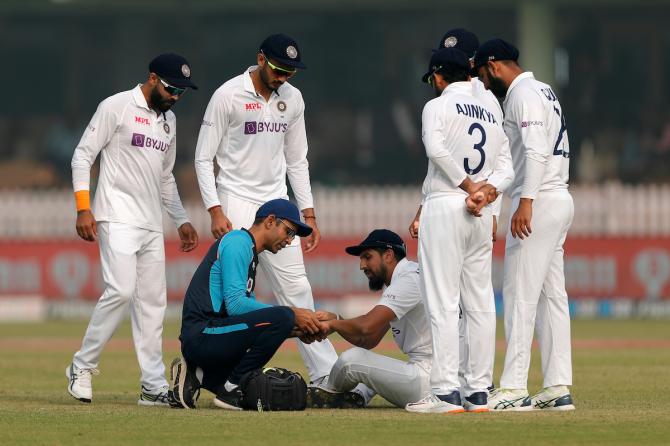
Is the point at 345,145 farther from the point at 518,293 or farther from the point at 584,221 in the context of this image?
the point at 518,293

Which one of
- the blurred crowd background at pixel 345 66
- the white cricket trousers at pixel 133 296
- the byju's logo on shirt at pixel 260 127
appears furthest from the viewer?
the blurred crowd background at pixel 345 66

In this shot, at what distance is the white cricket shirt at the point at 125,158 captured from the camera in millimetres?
10906

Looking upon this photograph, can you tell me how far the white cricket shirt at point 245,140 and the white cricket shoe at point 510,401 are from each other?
229 cm

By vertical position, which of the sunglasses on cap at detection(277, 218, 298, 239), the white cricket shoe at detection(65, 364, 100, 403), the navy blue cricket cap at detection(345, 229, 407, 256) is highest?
the sunglasses on cap at detection(277, 218, 298, 239)

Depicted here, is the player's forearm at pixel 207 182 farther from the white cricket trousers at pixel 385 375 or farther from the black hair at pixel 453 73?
the black hair at pixel 453 73

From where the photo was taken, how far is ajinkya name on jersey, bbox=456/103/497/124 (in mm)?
9704

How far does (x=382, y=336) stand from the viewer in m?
10.4

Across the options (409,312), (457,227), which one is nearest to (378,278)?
(409,312)

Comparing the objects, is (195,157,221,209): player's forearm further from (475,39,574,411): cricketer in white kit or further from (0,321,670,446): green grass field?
(475,39,574,411): cricketer in white kit

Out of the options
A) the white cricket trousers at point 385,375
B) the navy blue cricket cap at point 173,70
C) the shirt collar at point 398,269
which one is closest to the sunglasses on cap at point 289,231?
the shirt collar at point 398,269

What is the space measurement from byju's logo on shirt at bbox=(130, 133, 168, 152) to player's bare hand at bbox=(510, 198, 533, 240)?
2.75 metres

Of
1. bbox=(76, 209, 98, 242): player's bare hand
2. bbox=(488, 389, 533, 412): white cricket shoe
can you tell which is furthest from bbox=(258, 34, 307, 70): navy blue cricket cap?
bbox=(488, 389, 533, 412): white cricket shoe

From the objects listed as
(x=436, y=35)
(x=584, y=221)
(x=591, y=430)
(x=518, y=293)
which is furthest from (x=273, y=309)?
(x=436, y=35)

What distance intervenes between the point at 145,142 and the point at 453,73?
2406 mm
